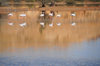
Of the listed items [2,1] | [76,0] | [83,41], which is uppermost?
[83,41]

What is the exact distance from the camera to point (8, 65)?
356 inches

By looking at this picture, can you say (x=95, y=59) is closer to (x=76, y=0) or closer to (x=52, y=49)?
(x=52, y=49)

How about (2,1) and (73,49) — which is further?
(2,1)

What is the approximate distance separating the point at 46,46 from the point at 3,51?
7.54 ft

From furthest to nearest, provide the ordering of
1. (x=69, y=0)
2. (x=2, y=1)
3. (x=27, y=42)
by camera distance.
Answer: (x=69, y=0) < (x=2, y=1) < (x=27, y=42)

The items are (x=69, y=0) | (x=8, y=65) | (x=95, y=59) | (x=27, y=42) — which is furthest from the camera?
(x=69, y=0)

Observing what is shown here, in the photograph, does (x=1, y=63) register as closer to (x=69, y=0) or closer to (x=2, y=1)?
(x=2, y=1)

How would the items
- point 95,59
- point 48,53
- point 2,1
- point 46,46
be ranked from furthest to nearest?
point 2,1
point 46,46
point 48,53
point 95,59

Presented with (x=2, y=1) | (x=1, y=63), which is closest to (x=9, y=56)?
(x=1, y=63)

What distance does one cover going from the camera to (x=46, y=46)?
497 inches

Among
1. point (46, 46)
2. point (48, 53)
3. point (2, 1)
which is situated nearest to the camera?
point (48, 53)

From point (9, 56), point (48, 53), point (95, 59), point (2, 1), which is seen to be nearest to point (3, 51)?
point (9, 56)

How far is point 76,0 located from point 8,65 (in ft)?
196

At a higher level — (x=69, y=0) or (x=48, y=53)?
(x=48, y=53)
